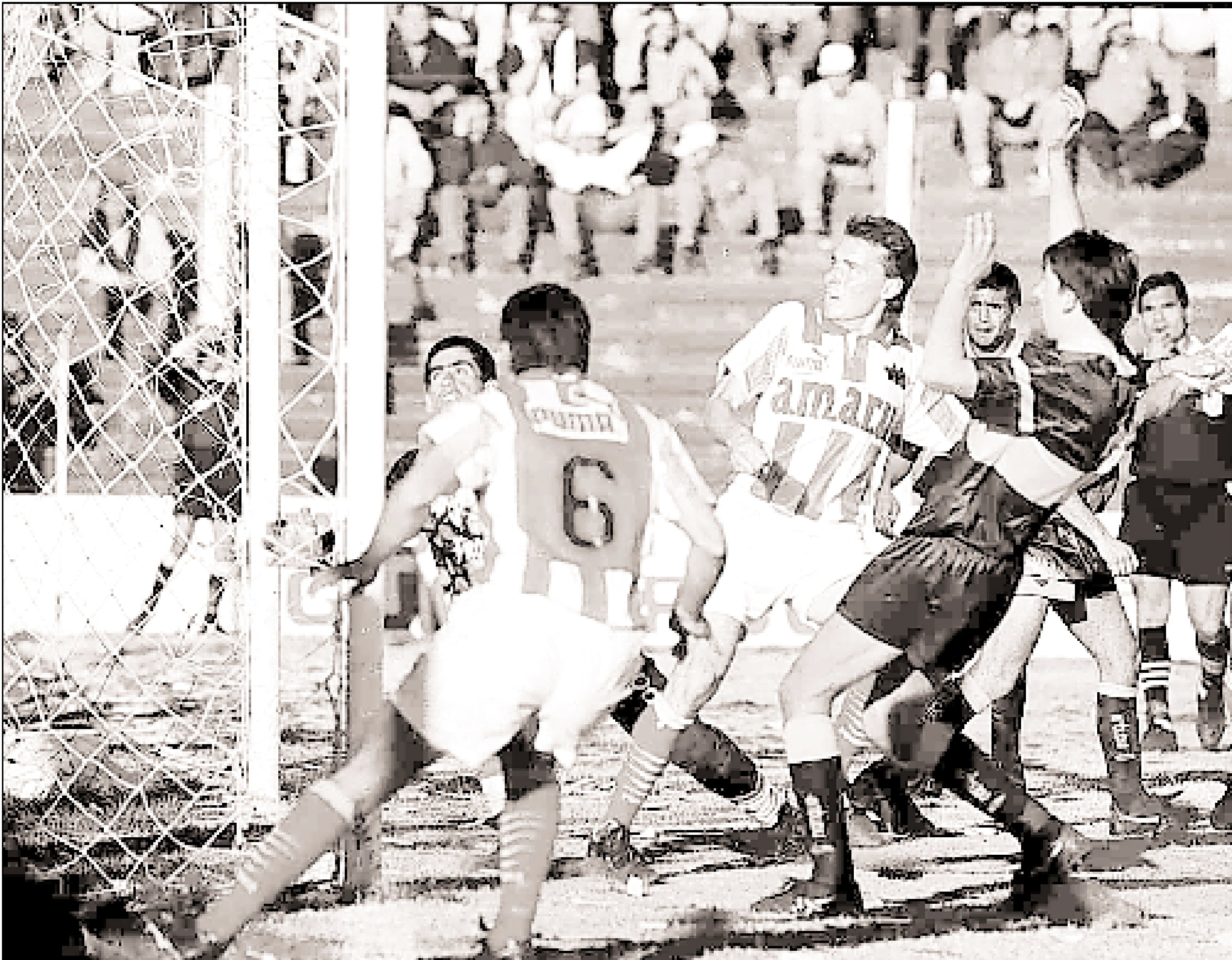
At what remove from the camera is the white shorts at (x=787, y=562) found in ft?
11.9

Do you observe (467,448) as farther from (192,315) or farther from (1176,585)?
(1176,585)

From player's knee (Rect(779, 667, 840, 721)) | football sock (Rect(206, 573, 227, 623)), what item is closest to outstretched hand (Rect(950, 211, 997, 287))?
player's knee (Rect(779, 667, 840, 721))

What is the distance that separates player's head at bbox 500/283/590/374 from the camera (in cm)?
355

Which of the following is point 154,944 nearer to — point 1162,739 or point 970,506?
point 970,506

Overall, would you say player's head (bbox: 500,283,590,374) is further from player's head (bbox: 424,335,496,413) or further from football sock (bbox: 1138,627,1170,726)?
football sock (bbox: 1138,627,1170,726)

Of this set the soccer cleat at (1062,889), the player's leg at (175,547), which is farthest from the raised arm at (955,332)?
the player's leg at (175,547)

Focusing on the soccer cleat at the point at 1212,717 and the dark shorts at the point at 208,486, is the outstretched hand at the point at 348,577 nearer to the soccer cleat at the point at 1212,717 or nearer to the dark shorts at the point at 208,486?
the dark shorts at the point at 208,486

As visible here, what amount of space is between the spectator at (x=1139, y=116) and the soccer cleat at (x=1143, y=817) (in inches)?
41.2

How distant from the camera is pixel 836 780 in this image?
3658 mm

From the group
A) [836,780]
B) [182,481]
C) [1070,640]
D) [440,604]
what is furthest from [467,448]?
[1070,640]

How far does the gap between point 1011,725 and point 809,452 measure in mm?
583

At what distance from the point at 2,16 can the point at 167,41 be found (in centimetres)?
27

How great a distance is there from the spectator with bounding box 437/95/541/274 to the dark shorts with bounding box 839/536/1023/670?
0.77 metres

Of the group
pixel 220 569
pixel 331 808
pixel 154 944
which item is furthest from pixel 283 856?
pixel 220 569
